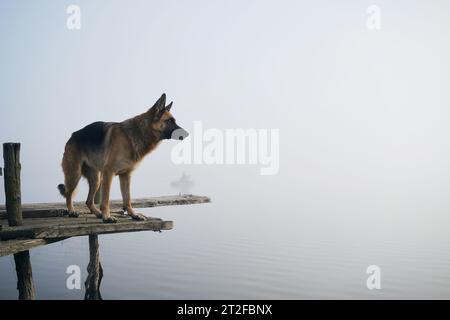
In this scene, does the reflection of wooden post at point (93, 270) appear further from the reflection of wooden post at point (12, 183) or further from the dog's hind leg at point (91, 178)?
the reflection of wooden post at point (12, 183)

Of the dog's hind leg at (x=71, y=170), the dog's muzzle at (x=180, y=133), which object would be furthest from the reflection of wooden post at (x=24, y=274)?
the dog's muzzle at (x=180, y=133)

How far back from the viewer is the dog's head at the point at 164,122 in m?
9.18

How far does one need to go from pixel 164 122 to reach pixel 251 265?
24476 mm

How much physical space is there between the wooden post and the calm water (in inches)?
519

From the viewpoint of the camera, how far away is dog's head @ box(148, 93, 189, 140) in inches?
361

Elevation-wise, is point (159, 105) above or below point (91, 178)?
above

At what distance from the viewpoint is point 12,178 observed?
9.13 m

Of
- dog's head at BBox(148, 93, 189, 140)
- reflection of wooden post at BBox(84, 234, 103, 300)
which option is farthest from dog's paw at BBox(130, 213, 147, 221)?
reflection of wooden post at BBox(84, 234, 103, 300)

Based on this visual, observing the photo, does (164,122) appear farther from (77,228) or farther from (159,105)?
(77,228)

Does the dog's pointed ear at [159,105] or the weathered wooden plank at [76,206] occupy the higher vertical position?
the dog's pointed ear at [159,105]
